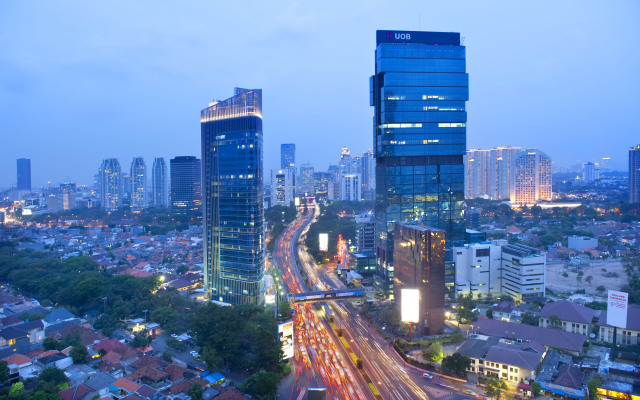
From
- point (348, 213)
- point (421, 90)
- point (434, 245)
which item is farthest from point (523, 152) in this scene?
point (434, 245)

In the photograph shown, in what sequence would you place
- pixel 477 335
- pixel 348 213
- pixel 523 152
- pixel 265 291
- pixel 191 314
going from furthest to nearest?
pixel 523 152
pixel 348 213
pixel 265 291
pixel 191 314
pixel 477 335

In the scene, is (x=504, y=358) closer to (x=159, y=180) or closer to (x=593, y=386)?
(x=593, y=386)

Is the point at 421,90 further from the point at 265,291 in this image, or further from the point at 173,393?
the point at 173,393

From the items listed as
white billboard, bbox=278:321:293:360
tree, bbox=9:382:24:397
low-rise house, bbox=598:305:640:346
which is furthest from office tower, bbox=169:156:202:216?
low-rise house, bbox=598:305:640:346

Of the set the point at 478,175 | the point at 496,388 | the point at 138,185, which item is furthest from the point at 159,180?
the point at 496,388

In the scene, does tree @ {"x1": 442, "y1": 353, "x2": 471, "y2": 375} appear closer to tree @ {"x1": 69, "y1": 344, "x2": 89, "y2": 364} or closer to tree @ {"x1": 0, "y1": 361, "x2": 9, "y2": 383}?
tree @ {"x1": 69, "y1": 344, "x2": 89, "y2": 364}
